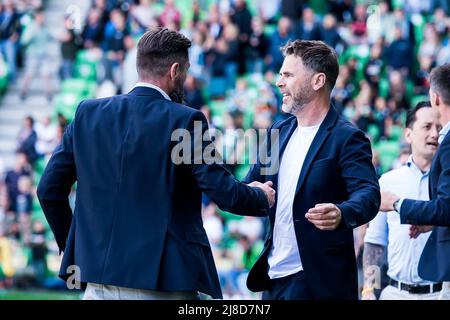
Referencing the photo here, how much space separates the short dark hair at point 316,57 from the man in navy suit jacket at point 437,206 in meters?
0.63

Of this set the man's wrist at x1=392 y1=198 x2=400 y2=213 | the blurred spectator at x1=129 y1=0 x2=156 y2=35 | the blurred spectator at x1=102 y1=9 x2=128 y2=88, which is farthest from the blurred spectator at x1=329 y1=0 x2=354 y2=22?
the man's wrist at x1=392 y1=198 x2=400 y2=213

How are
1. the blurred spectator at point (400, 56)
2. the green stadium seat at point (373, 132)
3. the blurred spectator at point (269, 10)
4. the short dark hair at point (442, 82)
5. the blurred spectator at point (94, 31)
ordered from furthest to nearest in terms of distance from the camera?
the blurred spectator at point (94, 31), the blurred spectator at point (269, 10), the blurred spectator at point (400, 56), the green stadium seat at point (373, 132), the short dark hair at point (442, 82)

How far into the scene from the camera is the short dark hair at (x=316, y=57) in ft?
19.2

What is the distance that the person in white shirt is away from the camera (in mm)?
6668

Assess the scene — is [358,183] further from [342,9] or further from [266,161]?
[342,9]

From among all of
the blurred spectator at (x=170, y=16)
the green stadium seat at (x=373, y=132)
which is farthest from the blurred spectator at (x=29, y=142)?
the green stadium seat at (x=373, y=132)

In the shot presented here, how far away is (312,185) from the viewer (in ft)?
18.5

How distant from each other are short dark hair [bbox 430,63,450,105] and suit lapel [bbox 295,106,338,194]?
65 centimetres

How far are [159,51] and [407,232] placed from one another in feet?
7.86

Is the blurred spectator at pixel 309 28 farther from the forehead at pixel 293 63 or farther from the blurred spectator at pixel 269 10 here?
the forehead at pixel 293 63

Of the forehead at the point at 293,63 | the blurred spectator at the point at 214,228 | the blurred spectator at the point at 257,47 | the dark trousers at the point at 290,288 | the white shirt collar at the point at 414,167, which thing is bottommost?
the blurred spectator at the point at 214,228

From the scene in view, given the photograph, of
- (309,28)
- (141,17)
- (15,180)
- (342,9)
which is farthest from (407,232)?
(141,17)

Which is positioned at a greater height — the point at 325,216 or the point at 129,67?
the point at 129,67

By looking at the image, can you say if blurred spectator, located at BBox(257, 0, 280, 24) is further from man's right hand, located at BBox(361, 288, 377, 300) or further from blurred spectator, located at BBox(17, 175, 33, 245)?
man's right hand, located at BBox(361, 288, 377, 300)
